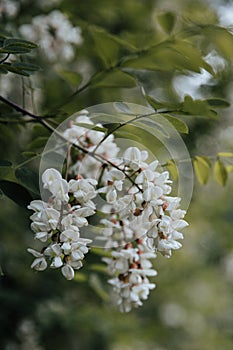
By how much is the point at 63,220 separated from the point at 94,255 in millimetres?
879

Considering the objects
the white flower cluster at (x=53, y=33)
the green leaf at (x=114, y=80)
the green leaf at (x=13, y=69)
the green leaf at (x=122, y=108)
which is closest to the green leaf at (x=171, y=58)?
the green leaf at (x=114, y=80)

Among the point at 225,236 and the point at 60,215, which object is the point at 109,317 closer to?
the point at 225,236

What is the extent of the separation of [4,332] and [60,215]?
122 cm

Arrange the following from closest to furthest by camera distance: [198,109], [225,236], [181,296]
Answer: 1. [198,109]
2. [225,236]
3. [181,296]

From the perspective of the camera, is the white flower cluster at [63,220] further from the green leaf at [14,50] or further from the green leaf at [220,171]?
the green leaf at [220,171]

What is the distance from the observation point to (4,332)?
5.80ft

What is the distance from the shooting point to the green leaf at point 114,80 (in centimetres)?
99

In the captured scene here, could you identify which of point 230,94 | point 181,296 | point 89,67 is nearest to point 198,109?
point 230,94

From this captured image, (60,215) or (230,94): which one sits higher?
(60,215)

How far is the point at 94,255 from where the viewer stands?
1530 mm

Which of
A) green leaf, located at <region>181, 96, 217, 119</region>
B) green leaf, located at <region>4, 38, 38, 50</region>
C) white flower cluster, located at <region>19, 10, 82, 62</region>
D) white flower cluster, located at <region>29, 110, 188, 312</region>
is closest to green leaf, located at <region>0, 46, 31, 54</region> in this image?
green leaf, located at <region>4, 38, 38, 50</region>

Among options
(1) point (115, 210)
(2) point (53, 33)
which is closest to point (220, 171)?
(1) point (115, 210)

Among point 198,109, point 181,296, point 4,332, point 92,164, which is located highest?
point 198,109

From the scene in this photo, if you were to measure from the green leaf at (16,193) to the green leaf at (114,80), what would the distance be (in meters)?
0.31
